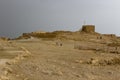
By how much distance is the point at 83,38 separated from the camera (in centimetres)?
4112

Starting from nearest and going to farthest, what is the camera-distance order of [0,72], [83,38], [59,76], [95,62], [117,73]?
[0,72], [59,76], [117,73], [95,62], [83,38]

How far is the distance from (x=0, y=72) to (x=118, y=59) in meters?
9.21

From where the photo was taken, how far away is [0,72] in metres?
9.66

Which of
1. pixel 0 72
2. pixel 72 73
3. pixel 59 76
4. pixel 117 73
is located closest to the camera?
pixel 0 72

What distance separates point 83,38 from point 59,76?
100 feet

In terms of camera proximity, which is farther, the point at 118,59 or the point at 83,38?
the point at 83,38

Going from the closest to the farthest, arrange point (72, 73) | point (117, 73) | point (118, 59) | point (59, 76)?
point (59, 76) < point (72, 73) < point (117, 73) < point (118, 59)

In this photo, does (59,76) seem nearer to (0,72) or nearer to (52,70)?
(52,70)

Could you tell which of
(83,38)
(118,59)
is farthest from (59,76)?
(83,38)

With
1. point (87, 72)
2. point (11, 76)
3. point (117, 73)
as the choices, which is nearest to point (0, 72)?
point (11, 76)

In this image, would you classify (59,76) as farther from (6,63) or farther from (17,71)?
(6,63)

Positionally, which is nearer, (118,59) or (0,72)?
(0,72)

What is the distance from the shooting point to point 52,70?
38.9 ft

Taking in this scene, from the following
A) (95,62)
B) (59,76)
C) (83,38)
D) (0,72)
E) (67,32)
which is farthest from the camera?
(67,32)
